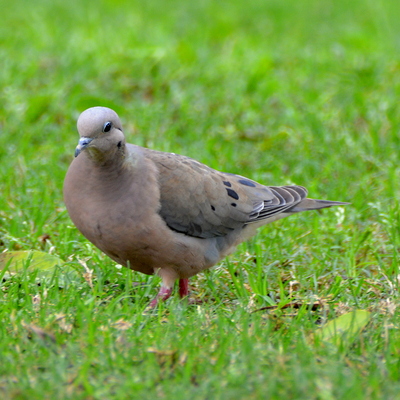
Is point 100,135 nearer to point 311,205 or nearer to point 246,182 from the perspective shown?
point 246,182

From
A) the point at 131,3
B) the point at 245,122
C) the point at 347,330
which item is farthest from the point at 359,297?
the point at 131,3

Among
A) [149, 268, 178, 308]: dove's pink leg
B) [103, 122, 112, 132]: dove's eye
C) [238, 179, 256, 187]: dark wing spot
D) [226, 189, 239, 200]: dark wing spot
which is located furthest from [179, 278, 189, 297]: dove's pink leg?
[103, 122, 112, 132]: dove's eye

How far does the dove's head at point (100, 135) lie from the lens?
3.51 meters

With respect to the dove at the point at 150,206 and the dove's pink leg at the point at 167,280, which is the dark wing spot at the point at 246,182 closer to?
the dove at the point at 150,206

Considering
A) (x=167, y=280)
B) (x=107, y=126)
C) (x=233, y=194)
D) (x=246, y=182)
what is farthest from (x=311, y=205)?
(x=107, y=126)

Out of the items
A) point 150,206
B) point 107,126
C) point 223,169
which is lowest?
point 150,206

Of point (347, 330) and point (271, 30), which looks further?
point (271, 30)

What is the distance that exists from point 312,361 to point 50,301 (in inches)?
53.2

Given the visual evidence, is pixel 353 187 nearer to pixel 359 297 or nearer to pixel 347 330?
pixel 359 297

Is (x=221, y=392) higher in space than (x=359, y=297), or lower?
lower

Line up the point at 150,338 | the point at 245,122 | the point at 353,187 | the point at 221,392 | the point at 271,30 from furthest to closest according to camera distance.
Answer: the point at 271,30
the point at 245,122
the point at 353,187
the point at 150,338
the point at 221,392

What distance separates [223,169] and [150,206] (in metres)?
2.01

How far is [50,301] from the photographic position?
3.47 m

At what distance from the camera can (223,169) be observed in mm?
5711
